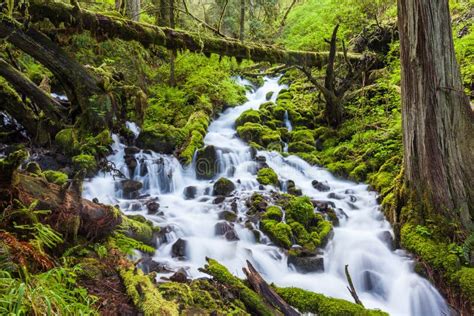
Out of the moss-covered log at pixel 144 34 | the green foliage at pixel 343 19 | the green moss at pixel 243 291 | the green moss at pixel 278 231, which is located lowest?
the green moss at pixel 278 231

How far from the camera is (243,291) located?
11.3ft

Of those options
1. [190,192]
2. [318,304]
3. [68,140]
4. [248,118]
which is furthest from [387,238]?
[248,118]

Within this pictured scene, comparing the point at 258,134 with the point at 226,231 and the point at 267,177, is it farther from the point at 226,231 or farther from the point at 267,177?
the point at 226,231

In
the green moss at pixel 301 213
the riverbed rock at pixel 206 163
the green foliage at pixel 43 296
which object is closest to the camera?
the green foliage at pixel 43 296

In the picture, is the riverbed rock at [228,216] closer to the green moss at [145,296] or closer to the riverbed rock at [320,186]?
the riverbed rock at [320,186]

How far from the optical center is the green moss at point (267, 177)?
9023mm

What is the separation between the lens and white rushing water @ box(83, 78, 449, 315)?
5449 millimetres

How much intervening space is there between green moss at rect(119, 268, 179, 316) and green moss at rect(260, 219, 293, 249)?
364 cm

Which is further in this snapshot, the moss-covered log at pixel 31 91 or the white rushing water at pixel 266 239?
the moss-covered log at pixel 31 91

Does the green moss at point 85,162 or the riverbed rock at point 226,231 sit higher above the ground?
the green moss at point 85,162

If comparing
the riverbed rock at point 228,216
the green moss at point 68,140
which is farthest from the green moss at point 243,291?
the green moss at point 68,140

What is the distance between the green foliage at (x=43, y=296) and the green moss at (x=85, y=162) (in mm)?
5794

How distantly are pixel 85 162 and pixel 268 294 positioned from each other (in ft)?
20.3

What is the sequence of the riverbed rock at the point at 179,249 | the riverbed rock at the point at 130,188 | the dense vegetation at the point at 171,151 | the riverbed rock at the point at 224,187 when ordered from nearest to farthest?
the dense vegetation at the point at 171,151, the riverbed rock at the point at 179,249, the riverbed rock at the point at 130,188, the riverbed rock at the point at 224,187
